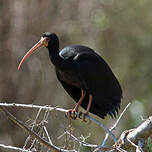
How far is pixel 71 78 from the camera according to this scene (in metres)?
6.43

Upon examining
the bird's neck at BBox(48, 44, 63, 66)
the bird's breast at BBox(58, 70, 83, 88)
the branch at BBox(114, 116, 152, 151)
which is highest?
the bird's neck at BBox(48, 44, 63, 66)

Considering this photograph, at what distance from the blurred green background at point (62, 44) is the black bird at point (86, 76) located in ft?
14.4

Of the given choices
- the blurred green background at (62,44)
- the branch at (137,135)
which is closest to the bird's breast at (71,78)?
the branch at (137,135)

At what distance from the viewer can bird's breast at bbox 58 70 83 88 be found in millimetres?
6402

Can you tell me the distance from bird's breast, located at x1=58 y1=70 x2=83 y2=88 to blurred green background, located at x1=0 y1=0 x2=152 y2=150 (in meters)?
4.59

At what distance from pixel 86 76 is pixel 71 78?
0.61 ft

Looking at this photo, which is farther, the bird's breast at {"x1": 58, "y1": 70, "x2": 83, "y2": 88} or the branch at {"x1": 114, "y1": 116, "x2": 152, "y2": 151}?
the bird's breast at {"x1": 58, "y1": 70, "x2": 83, "y2": 88}

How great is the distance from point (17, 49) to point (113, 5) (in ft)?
11.6

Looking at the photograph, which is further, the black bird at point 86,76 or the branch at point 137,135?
the black bird at point 86,76

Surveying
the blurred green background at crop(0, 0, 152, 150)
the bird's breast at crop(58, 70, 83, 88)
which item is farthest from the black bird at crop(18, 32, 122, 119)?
the blurred green background at crop(0, 0, 152, 150)

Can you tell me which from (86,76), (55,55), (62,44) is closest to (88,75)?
(86,76)

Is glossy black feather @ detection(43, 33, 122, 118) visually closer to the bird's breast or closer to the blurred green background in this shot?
the bird's breast

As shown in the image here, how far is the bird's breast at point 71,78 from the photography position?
640 centimetres

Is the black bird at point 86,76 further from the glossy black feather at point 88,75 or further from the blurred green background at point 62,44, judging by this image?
the blurred green background at point 62,44
